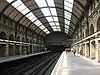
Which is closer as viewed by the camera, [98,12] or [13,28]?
[98,12]

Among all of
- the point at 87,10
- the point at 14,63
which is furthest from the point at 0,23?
the point at 87,10

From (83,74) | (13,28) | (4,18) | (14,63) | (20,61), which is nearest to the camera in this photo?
(83,74)

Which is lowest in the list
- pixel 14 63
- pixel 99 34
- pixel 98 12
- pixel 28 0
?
pixel 14 63

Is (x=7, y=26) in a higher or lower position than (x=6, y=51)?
higher

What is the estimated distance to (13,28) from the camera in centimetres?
4662

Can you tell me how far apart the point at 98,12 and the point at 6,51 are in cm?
2475

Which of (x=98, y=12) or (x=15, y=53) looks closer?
(x=98, y=12)

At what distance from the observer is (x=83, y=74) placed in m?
12.9

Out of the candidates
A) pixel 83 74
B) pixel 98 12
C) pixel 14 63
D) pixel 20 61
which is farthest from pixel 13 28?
pixel 83 74

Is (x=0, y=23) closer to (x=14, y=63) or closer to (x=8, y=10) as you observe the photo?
(x=8, y=10)

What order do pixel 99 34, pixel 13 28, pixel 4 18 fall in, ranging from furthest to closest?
pixel 13 28 → pixel 4 18 → pixel 99 34

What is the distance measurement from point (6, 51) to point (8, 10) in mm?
8814

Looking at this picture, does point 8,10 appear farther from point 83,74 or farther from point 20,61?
point 83,74

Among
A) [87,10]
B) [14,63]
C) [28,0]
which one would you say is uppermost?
[28,0]
